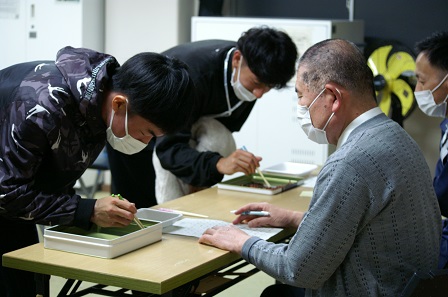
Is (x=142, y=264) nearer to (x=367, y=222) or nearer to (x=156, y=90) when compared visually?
(x=156, y=90)

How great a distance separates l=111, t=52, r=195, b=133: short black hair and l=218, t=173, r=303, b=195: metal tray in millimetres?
856

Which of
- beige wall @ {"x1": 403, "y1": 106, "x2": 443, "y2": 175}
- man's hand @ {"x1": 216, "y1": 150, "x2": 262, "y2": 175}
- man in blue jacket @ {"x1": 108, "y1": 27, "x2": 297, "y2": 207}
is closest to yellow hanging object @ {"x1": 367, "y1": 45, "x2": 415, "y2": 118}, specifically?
beige wall @ {"x1": 403, "y1": 106, "x2": 443, "y2": 175}

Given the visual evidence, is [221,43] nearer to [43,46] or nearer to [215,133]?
[215,133]

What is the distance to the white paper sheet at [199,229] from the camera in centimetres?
235

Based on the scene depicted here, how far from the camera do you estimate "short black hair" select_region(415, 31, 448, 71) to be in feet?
10.2

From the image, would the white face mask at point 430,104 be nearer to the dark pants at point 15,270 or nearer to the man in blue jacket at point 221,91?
the man in blue jacket at point 221,91

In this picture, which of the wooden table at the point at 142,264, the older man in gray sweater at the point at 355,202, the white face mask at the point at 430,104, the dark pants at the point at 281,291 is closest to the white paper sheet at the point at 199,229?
the wooden table at the point at 142,264

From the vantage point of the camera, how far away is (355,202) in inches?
71.6

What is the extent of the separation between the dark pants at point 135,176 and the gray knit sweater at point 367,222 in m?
1.56

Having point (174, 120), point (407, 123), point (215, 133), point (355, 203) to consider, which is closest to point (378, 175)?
point (355, 203)

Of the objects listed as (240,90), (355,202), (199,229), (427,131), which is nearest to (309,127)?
(355,202)

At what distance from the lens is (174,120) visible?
2.16 metres

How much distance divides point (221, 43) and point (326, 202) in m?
1.53

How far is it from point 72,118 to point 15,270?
54cm
